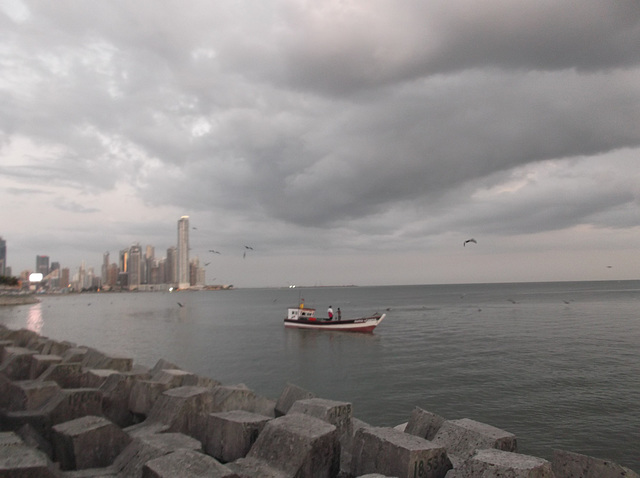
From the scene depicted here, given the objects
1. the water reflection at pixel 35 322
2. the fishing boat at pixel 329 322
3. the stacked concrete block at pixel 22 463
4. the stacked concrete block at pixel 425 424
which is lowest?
the water reflection at pixel 35 322

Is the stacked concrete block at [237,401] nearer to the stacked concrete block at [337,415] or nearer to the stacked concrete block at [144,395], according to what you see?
the stacked concrete block at [144,395]

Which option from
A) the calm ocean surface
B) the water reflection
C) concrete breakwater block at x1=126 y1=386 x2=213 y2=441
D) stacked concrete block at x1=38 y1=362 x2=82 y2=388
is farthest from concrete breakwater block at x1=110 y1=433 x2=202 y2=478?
the water reflection

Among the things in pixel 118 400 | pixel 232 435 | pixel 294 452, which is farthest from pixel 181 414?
pixel 294 452

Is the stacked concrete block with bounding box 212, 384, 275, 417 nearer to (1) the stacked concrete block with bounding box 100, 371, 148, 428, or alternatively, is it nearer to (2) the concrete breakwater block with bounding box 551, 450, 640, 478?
(1) the stacked concrete block with bounding box 100, 371, 148, 428

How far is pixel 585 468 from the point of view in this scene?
18.5 ft

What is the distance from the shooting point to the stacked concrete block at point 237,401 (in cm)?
895

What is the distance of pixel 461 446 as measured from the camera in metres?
6.54

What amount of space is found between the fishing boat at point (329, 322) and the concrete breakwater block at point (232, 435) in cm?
3772

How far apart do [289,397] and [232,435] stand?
8.74 ft

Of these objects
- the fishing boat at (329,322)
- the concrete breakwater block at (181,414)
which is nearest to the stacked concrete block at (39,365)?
the concrete breakwater block at (181,414)

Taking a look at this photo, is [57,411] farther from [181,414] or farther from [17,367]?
[17,367]

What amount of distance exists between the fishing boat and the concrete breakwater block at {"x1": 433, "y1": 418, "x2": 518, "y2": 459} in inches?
1479

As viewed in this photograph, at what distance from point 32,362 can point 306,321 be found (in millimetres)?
37089

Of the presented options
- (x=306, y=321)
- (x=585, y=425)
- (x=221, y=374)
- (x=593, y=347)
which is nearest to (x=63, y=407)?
(x=585, y=425)
